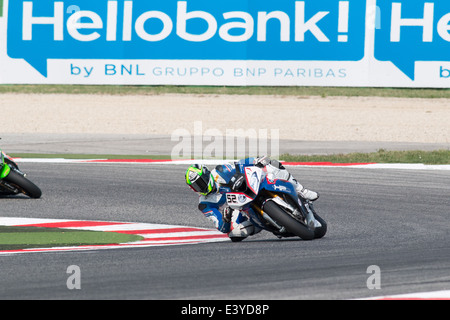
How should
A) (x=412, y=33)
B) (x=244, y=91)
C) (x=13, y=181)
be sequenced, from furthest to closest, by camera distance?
1. (x=244, y=91)
2. (x=412, y=33)
3. (x=13, y=181)

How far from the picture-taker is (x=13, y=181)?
45.8 ft

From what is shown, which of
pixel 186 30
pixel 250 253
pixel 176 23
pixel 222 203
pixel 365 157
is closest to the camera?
pixel 250 253

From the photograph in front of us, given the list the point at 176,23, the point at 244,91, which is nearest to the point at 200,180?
the point at 176,23

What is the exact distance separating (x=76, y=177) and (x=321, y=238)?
7.08 m

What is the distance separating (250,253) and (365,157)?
33.8ft

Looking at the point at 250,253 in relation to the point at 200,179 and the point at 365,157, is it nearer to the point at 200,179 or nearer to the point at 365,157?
the point at 200,179

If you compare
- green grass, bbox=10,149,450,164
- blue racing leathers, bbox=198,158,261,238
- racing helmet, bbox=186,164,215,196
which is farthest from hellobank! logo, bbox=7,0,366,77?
racing helmet, bbox=186,164,215,196

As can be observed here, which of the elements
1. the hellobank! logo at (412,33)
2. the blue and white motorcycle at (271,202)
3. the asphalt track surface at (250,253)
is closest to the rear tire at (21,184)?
the asphalt track surface at (250,253)

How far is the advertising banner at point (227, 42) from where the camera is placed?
1110 inches

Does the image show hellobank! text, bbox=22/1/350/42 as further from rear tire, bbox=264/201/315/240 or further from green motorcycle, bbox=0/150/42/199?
rear tire, bbox=264/201/315/240

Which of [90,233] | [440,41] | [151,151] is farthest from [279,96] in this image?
[90,233]

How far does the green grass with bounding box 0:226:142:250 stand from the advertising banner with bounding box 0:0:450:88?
17675mm
